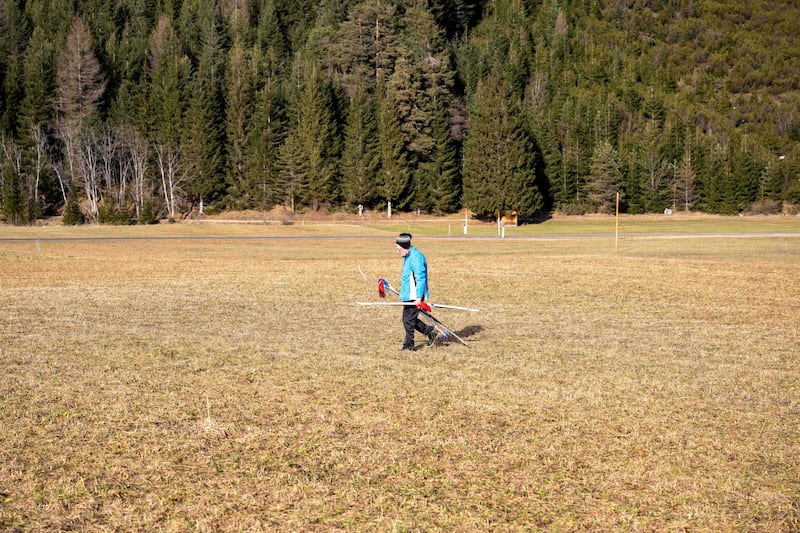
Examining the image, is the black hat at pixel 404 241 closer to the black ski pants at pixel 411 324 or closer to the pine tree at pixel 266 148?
the black ski pants at pixel 411 324

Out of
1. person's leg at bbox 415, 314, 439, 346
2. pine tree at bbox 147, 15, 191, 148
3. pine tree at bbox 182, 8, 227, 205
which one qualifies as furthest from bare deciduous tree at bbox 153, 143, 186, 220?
person's leg at bbox 415, 314, 439, 346

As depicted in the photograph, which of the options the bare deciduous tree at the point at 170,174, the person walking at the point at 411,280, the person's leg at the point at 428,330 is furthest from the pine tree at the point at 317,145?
the person walking at the point at 411,280

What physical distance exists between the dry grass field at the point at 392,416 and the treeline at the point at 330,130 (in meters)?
58.1

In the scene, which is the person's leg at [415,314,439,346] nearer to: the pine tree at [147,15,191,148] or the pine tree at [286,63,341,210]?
the pine tree at [286,63,341,210]

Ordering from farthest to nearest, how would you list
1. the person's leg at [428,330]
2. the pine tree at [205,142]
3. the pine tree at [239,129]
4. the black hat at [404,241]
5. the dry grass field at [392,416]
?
the pine tree at [239,129], the pine tree at [205,142], the person's leg at [428,330], the black hat at [404,241], the dry grass field at [392,416]

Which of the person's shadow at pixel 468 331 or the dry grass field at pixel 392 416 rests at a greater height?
the dry grass field at pixel 392 416

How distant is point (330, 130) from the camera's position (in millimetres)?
85500

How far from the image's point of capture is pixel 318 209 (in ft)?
280

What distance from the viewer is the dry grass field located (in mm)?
6867

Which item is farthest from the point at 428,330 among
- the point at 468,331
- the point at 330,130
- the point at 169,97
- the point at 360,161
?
the point at 169,97

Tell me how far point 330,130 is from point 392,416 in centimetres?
7796

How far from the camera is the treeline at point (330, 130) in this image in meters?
82.4

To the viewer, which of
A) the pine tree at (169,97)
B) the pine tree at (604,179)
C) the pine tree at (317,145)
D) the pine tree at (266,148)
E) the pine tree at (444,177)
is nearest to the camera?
the pine tree at (317,145)

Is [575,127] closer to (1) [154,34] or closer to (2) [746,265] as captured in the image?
(1) [154,34]
